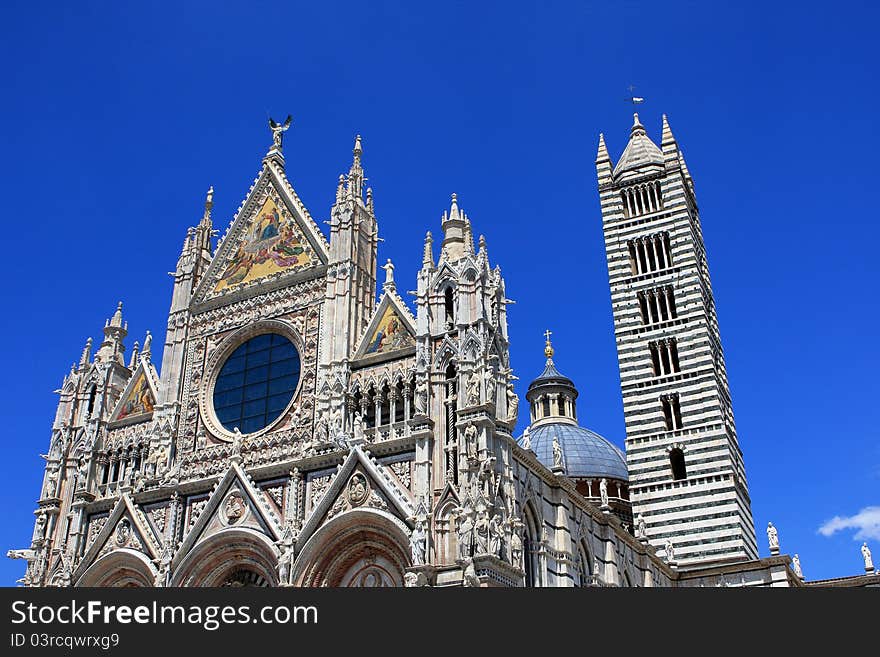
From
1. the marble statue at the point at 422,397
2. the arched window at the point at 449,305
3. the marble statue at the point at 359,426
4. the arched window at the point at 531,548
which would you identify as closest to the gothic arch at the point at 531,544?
the arched window at the point at 531,548

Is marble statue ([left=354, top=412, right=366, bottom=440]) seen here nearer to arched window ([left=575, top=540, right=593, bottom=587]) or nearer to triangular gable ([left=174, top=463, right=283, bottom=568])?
triangular gable ([left=174, top=463, right=283, bottom=568])

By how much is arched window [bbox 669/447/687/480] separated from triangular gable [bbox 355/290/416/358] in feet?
55.2

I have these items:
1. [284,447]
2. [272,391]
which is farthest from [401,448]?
[272,391]

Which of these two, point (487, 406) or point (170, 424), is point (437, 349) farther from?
point (170, 424)

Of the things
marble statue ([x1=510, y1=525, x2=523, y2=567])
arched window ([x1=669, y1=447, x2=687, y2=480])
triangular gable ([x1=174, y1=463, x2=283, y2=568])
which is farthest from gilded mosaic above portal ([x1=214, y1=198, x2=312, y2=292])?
arched window ([x1=669, y1=447, x2=687, y2=480])

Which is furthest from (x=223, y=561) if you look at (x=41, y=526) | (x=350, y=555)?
(x=41, y=526)

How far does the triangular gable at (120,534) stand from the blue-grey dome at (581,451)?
2396 cm

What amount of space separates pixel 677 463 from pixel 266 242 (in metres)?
19.8

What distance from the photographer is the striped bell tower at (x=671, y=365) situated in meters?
38.1

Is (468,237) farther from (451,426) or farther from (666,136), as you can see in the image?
(666,136)

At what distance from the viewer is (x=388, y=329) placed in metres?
28.1

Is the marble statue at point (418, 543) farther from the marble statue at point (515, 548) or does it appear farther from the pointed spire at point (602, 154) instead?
the pointed spire at point (602, 154)

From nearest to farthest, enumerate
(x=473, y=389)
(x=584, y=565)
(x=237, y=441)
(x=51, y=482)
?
1. (x=473, y=389)
2. (x=237, y=441)
3. (x=584, y=565)
4. (x=51, y=482)

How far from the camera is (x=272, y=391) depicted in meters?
29.2
